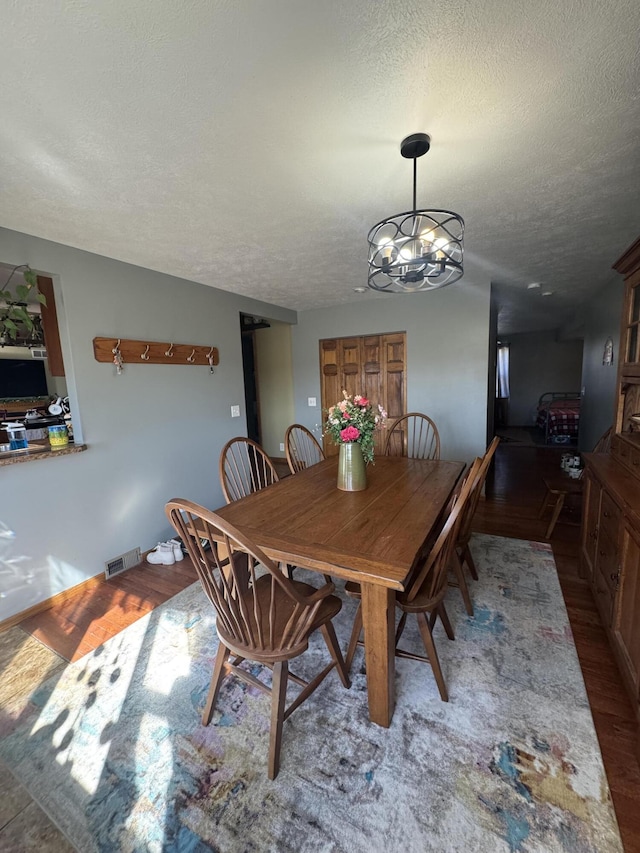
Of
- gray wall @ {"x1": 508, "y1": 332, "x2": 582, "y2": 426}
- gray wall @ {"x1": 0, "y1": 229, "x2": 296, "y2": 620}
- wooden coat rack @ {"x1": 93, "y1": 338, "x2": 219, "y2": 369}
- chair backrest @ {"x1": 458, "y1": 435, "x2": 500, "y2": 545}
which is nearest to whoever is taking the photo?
chair backrest @ {"x1": 458, "y1": 435, "x2": 500, "y2": 545}

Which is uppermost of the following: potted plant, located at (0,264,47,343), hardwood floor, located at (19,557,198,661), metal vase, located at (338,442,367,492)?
potted plant, located at (0,264,47,343)

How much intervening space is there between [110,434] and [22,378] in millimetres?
3461

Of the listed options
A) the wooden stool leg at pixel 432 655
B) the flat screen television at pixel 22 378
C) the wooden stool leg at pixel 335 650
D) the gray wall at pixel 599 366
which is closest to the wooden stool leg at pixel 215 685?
the wooden stool leg at pixel 335 650

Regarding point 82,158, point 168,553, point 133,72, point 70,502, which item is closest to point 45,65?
point 133,72

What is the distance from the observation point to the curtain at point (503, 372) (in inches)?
344

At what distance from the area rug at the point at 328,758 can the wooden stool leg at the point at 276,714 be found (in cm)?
6

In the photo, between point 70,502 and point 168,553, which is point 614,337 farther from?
point 70,502

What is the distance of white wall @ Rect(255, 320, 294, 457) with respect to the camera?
5.28 meters

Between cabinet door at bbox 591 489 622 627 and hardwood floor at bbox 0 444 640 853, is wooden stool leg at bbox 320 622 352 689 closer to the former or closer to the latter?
hardwood floor at bbox 0 444 640 853

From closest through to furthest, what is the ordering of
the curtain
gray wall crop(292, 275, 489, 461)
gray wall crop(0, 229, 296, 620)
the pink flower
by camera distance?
the pink flower < gray wall crop(0, 229, 296, 620) < gray wall crop(292, 275, 489, 461) < the curtain

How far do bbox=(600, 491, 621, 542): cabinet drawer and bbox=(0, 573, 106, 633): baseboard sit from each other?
128 inches

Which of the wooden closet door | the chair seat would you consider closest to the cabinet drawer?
the chair seat

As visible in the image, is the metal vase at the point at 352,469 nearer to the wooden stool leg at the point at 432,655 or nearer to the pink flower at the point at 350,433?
the pink flower at the point at 350,433

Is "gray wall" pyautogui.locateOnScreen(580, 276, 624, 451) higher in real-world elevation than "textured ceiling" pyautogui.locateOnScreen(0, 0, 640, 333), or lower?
lower
